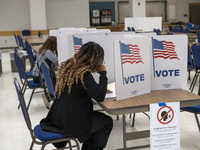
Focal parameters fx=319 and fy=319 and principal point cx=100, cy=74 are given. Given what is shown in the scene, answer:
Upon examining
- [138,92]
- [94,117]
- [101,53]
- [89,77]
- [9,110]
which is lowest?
[9,110]

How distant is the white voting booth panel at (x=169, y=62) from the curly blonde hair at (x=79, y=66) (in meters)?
0.56

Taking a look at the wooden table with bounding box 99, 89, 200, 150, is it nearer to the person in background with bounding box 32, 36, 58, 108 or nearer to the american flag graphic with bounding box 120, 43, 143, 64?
the american flag graphic with bounding box 120, 43, 143, 64

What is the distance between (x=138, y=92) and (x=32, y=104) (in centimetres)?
283

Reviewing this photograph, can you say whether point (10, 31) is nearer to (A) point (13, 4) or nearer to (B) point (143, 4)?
(A) point (13, 4)

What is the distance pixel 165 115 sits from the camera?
2.44m

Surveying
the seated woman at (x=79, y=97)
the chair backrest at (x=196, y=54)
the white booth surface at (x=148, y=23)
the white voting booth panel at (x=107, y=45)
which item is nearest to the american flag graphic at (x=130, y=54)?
the seated woman at (x=79, y=97)

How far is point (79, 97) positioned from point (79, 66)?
24cm

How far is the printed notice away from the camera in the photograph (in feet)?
7.93

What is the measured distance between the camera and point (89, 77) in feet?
8.02

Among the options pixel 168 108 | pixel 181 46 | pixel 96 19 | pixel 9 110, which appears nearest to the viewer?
pixel 168 108

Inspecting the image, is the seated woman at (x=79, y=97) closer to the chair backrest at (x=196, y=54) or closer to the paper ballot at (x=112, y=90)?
the paper ballot at (x=112, y=90)

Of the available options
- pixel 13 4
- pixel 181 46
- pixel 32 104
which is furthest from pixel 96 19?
pixel 181 46

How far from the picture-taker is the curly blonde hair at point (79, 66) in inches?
96.0

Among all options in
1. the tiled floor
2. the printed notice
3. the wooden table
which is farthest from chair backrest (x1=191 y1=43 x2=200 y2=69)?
the printed notice
